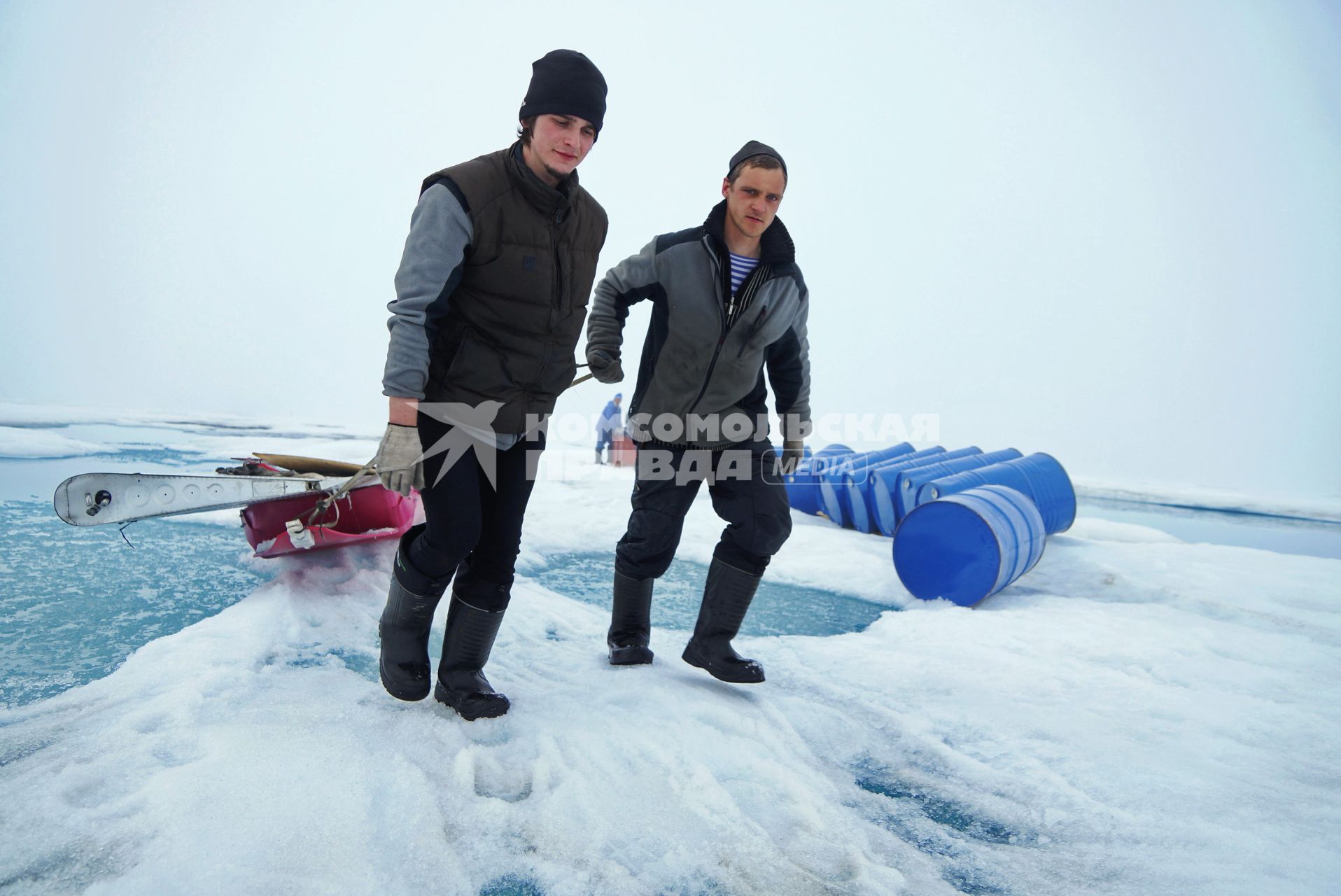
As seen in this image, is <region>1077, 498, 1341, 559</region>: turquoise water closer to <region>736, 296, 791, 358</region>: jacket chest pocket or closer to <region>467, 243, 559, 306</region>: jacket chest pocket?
<region>736, 296, 791, 358</region>: jacket chest pocket

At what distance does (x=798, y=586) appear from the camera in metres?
4.70

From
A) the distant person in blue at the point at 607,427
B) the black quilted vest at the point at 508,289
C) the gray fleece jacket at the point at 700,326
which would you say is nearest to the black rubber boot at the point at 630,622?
the gray fleece jacket at the point at 700,326

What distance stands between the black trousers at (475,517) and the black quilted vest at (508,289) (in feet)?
0.35

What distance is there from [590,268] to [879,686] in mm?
1857

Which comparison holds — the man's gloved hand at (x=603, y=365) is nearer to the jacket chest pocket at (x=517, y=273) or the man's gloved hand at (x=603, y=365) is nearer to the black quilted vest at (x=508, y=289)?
the black quilted vest at (x=508, y=289)

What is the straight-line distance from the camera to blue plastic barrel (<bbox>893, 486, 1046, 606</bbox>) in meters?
4.01

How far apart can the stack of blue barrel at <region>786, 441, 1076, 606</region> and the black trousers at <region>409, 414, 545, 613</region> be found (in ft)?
9.34

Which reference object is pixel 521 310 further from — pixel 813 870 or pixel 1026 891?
pixel 1026 891

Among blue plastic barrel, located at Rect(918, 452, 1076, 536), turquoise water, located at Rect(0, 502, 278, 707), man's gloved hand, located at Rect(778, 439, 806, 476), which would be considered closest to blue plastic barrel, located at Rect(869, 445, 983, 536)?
blue plastic barrel, located at Rect(918, 452, 1076, 536)

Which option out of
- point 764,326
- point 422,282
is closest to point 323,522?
point 422,282

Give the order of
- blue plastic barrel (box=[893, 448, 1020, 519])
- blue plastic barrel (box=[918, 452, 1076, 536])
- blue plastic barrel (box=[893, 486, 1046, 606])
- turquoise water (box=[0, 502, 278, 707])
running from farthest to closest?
blue plastic barrel (box=[893, 448, 1020, 519]) < blue plastic barrel (box=[918, 452, 1076, 536]) < blue plastic barrel (box=[893, 486, 1046, 606]) < turquoise water (box=[0, 502, 278, 707])

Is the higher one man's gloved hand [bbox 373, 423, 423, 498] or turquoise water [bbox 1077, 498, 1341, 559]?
man's gloved hand [bbox 373, 423, 423, 498]

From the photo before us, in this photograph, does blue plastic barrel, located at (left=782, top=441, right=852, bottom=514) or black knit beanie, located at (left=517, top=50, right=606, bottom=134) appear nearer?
black knit beanie, located at (left=517, top=50, right=606, bottom=134)

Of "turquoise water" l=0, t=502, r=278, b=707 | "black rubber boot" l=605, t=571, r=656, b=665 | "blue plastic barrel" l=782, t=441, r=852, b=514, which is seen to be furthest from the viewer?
"blue plastic barrel" l=782, t=441, r=852, b=514
